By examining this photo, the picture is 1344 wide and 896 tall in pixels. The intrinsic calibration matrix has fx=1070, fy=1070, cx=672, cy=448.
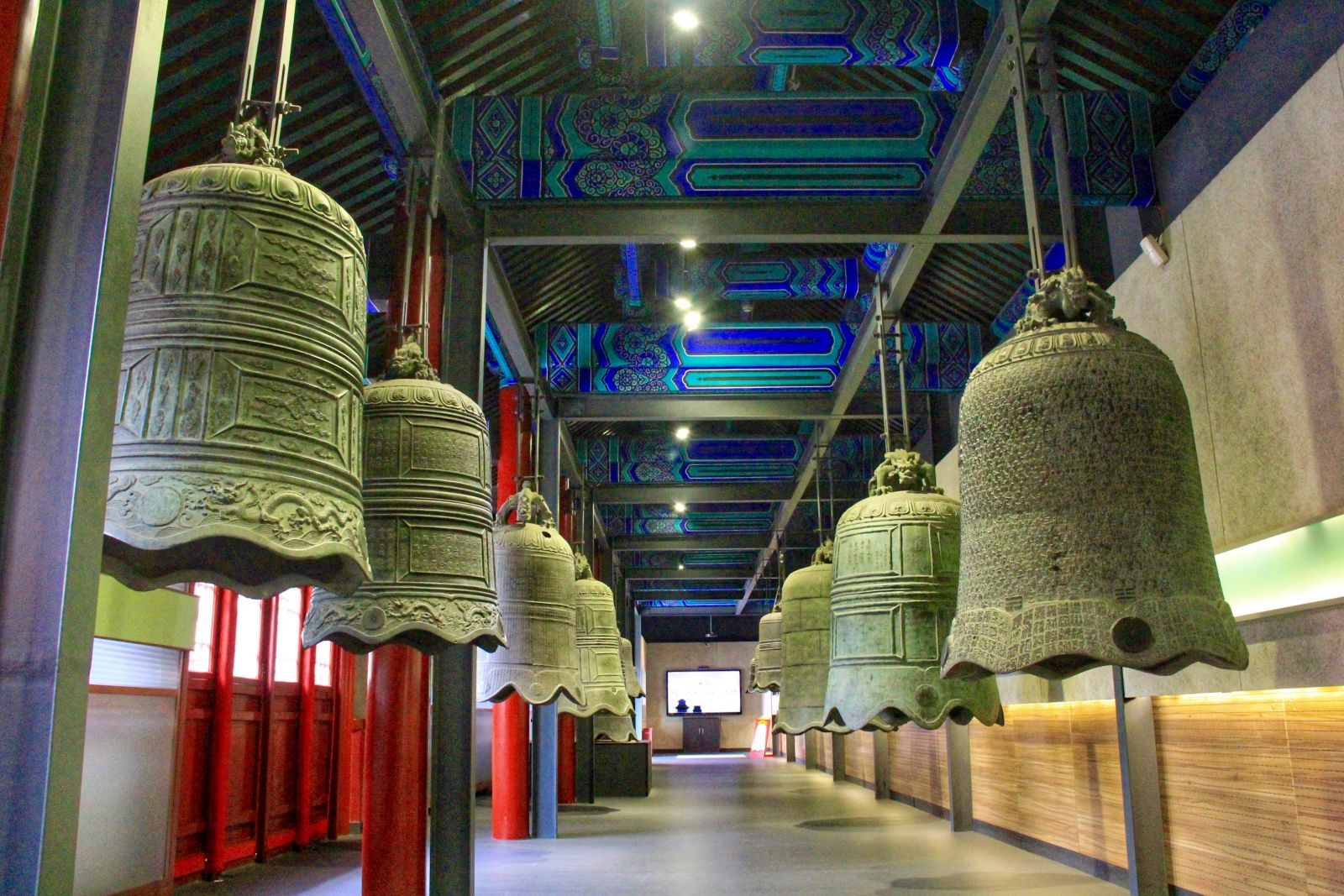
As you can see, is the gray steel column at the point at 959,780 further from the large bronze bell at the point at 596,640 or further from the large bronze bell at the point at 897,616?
the large bronze bell at the point at 897,616

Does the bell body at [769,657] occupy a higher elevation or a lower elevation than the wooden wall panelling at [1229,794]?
higher

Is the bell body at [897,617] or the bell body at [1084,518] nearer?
the bell body at [1084,518]

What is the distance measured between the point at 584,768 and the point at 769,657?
5.82m

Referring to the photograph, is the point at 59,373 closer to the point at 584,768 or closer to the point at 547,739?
the point at 547,739

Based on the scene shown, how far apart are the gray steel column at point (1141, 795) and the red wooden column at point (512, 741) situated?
549 centimetres

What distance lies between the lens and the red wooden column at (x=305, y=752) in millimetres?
9758

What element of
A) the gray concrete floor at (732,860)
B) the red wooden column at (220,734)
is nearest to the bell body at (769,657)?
the gray concrete floor at (732,860)

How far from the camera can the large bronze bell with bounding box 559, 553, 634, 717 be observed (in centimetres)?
714

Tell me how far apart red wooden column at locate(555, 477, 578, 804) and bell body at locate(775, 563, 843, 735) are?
6.11 meters

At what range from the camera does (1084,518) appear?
98.7 inches

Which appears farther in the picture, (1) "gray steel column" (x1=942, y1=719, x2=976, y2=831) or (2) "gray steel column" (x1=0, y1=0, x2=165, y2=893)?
(1) "gray steel column" (x1=942, y1=719, x2=976, y2=831)

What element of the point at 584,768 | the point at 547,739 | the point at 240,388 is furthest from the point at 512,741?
the point at 240,388

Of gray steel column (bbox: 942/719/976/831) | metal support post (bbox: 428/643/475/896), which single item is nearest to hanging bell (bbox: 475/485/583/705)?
metal support post (bbox: 428/643/475/896)

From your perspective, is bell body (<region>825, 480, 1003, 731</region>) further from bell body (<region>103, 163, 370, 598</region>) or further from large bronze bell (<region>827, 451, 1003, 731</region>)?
bell body (<region>103, 163, 370, 598</region>)
